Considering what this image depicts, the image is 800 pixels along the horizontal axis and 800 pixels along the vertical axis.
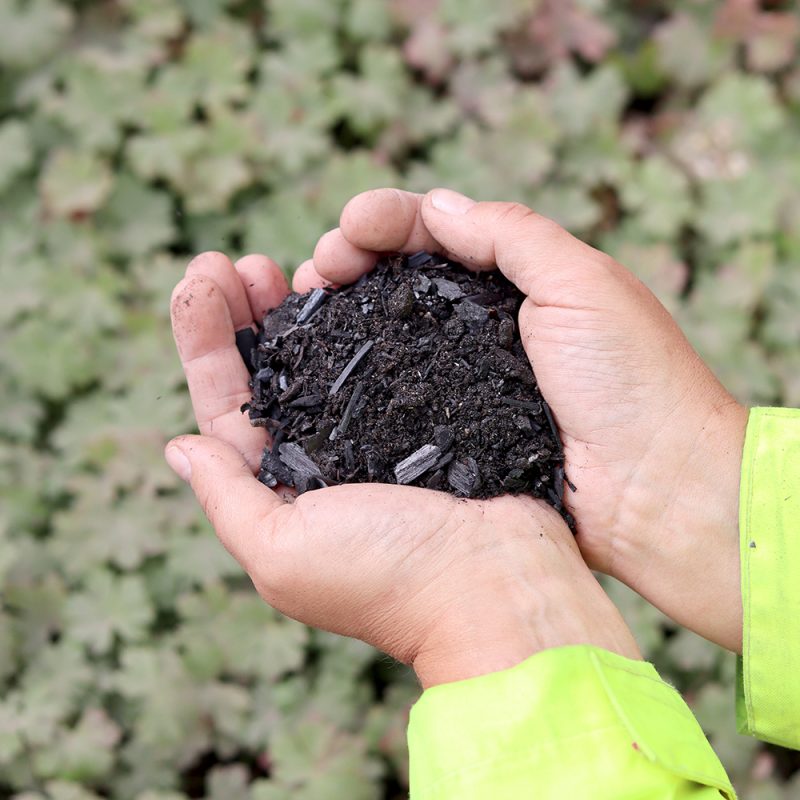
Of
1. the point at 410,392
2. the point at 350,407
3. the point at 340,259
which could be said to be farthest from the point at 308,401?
the point at 340,259

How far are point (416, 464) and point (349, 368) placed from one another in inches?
12.1

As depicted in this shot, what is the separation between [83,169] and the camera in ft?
10.4

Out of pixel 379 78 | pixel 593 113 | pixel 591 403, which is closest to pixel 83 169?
pixel 379 78

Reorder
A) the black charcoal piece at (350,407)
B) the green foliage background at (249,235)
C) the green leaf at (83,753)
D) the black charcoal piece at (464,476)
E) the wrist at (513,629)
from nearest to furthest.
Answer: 1. the wrist at (513,629)
2. the black charcoal piece at (464,476)
3. the black charcoal piece at (350,407)
4. the green leaf at (83,753)
5. the green foliage background at (249,235)

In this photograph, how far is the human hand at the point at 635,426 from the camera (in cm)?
182

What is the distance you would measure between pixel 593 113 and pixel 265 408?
2161 millimetres

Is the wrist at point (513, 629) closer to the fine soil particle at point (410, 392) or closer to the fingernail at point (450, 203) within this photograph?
the fine soil particle at point (410, 392)

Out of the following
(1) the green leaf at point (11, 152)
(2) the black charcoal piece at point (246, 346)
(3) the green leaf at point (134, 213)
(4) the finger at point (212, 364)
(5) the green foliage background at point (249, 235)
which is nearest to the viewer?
(4) the finger at point (212, 364)

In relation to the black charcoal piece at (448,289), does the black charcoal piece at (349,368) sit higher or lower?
lower

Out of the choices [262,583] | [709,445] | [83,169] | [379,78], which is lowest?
[262,583]

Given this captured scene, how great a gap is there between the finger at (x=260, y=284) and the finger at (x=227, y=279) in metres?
0.03

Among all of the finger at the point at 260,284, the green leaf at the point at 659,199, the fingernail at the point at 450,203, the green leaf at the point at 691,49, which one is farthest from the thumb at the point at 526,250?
the green leaf at the point at 691,49

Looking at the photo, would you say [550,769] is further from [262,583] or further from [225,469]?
[225,469]

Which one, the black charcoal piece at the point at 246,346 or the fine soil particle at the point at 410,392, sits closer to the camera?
the fine soil particle at the point at 410,392
